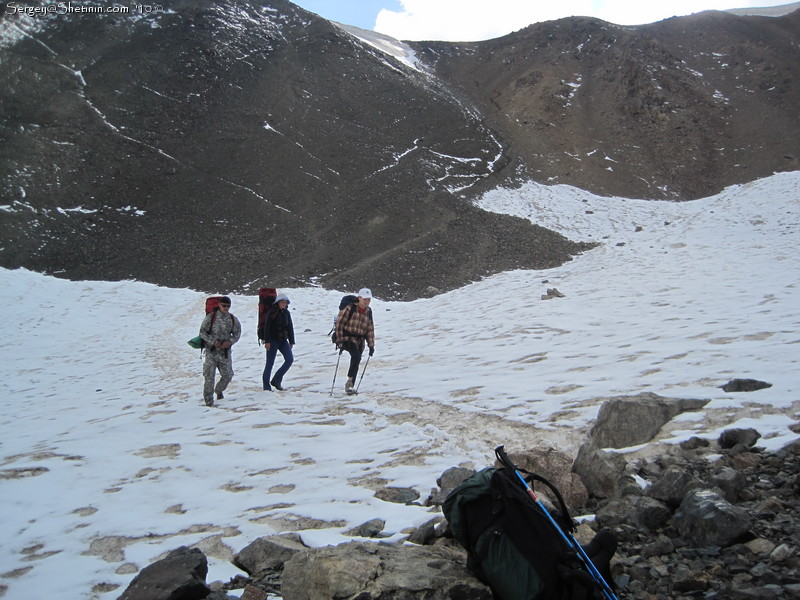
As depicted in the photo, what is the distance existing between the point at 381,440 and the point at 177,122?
115ft

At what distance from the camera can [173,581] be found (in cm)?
306

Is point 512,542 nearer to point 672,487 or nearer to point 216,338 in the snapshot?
point 672,487

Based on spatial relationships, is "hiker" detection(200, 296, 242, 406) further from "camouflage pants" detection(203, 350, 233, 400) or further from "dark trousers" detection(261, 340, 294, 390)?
"dark trousers" detection(261, 340, 294, 390)

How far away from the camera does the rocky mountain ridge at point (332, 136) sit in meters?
24.9

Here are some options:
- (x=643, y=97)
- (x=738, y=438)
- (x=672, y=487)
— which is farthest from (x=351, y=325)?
(x=643, y=97)

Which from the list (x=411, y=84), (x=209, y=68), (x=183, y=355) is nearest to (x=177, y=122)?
(x=209, y=68)

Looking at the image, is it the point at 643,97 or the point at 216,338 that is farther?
the point at 643,97

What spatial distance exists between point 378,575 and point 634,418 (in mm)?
3330

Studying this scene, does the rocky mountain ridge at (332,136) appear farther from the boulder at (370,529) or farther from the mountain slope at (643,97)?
the boulder at (370,529)

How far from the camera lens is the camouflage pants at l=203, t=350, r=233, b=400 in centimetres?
867

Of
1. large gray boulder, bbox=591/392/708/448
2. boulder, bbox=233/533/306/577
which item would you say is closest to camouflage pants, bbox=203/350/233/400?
boulder, bbox=233/533/306/577

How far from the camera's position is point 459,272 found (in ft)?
71.9

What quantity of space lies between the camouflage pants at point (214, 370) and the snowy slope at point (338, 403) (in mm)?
271

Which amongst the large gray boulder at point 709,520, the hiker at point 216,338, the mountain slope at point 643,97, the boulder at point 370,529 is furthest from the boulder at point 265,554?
the mountain slope at point 643,97
